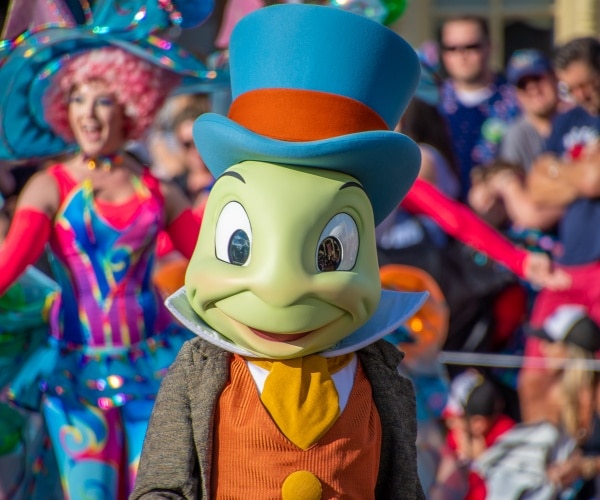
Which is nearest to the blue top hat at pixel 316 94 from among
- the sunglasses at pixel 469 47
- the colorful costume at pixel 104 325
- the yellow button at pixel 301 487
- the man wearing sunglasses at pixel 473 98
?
the yellow button at pixel 301 487

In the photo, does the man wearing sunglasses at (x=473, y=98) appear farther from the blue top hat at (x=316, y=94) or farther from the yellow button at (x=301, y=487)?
the yellow button at (x=301, y=487)

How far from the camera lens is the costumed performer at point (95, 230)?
171 inches

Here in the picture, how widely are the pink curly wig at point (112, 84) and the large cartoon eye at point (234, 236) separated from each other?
194cm

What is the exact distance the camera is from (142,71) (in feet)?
15.6

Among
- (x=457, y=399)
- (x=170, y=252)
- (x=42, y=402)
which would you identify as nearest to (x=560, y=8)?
(x=457, y=399)

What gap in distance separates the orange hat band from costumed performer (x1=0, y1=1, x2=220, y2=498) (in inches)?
65.1

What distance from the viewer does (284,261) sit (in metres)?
2.74

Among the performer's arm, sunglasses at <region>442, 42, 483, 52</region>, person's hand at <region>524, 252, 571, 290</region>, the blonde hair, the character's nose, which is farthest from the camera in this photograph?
sunglasses at <region>442, 42, 483, 52</region>

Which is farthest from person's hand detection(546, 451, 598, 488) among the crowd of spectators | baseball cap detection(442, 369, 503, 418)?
baseball cap detection(442, 369, 503, 418)

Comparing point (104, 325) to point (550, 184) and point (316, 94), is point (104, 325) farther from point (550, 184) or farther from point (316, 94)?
point (550, 184)

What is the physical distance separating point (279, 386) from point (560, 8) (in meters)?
8.41

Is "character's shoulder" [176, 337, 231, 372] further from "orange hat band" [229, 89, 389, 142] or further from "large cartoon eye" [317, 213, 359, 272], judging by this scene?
"orange hat band" [229, 89, 389, 142]

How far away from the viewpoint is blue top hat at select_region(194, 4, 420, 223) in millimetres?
2828

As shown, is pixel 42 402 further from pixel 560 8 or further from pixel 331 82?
pixel 560 8
